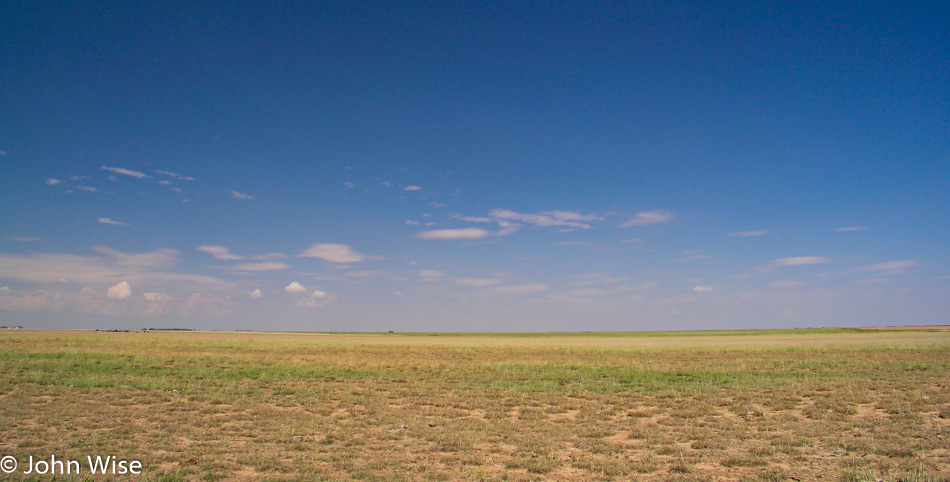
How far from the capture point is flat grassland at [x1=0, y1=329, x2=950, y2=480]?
1109cm

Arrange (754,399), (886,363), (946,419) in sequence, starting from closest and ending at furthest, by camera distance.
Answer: (946,419) → (754,399) → (886,363)

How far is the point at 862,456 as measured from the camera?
38.3 ft

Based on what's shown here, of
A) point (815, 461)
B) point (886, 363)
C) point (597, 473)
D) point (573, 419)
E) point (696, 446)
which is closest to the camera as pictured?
point (597, 473)

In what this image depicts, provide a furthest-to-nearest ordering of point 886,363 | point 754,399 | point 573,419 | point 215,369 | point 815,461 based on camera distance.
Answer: point 886,363, point 215,369, point 754,399, point 573,419, point 815,461

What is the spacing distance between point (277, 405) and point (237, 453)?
7.47 m

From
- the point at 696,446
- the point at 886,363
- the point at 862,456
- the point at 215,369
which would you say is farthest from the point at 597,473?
the point at 886,363

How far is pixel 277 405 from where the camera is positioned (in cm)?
1920

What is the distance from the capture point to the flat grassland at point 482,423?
11.1 metres

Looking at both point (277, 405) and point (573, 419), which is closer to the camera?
point (573, 419)

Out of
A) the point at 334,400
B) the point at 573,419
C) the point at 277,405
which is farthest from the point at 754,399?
the point at 277,405

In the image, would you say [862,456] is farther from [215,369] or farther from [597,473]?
[215,369]

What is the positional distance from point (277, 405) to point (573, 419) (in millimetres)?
11345

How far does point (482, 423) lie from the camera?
1625 cm

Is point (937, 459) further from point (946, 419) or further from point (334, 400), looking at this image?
point (334, 400)
